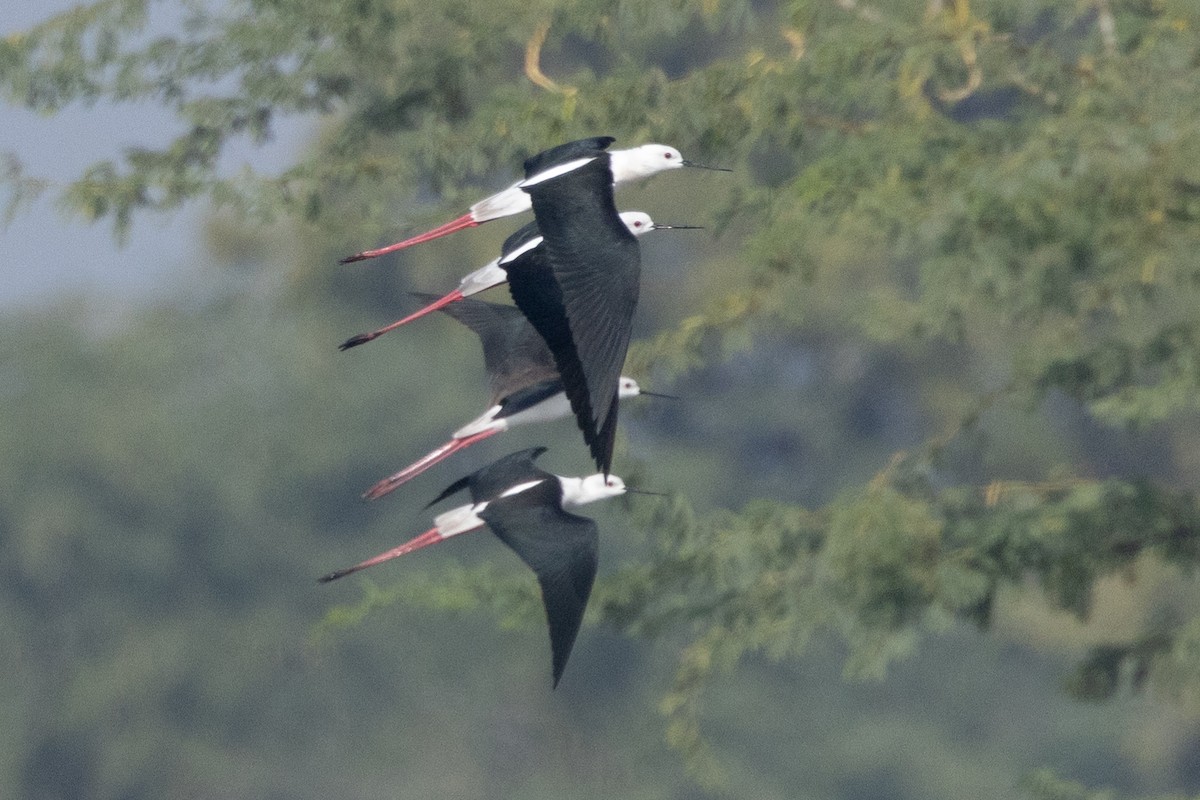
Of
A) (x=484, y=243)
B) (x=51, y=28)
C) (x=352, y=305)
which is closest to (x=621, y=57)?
(x=51, y=28)

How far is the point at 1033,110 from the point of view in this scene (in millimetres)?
10594

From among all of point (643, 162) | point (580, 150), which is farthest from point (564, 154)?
point (643, 162)

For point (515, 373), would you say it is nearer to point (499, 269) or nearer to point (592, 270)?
point (499, 269)

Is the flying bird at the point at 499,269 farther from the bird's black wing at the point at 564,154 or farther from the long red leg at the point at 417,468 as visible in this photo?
the long red leg at the point at 417,468

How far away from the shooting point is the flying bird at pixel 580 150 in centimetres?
683

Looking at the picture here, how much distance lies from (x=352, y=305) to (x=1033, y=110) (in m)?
25.2

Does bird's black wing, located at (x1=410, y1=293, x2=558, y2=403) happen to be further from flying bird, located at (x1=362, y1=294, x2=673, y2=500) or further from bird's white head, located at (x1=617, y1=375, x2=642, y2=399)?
bird's white head, located at (x1=617, y1=375, x2=642, y2=399)

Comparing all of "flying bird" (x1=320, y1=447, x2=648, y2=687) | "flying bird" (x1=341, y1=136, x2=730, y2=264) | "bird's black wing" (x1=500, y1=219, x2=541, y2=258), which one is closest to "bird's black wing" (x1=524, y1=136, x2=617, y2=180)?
"flying bird" (x1=341, y1=136, x2=730, y2=264)

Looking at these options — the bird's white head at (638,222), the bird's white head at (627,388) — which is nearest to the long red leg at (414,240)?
the bird's white head at (638,222)

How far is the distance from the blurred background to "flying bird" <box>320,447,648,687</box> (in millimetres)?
1989

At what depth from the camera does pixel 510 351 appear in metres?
7.82

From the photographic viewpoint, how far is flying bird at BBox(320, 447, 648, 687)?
7.21 metres

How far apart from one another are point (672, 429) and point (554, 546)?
97.3 ft

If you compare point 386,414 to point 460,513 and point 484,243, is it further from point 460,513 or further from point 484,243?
point 460,513
